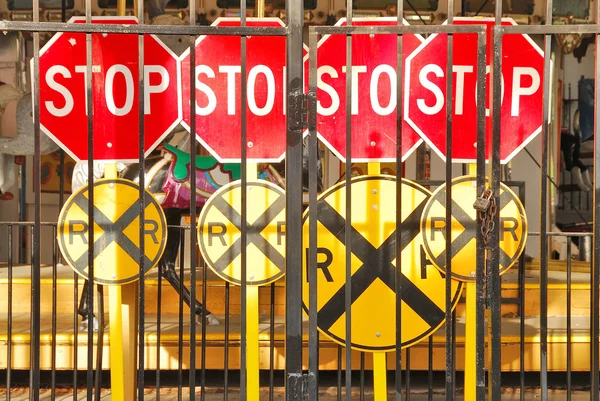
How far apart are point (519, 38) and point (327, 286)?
1.42 metres

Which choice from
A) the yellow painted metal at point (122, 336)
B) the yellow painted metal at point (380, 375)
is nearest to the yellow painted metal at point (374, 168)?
the yellow painted metal at point (380, 375)

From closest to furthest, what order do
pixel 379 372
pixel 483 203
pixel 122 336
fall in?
pixel 483 203 < pixel 379 372 < pixel 122 336

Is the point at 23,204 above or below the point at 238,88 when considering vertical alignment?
below

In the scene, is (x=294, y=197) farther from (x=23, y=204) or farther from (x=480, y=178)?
(x=23, y=204)

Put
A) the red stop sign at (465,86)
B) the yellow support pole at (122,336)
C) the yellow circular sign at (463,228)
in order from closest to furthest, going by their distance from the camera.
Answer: the red stop sign at (465,86)
the yellow circular sign at (463,228)
the yellow support pole at (122,336)

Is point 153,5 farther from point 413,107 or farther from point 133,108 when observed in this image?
point 413,107

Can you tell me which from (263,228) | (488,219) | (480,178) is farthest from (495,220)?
(263,228)

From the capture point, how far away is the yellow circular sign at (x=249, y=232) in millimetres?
4129

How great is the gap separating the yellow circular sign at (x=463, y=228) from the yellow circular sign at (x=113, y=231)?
1281 mm

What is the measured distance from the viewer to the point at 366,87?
396cm

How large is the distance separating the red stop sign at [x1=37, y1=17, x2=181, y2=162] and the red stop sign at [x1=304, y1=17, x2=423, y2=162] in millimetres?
690

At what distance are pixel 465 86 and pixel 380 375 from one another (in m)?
1.38

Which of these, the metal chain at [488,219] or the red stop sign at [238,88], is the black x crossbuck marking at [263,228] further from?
the metal chain at [488,219]

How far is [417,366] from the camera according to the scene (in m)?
5.73
